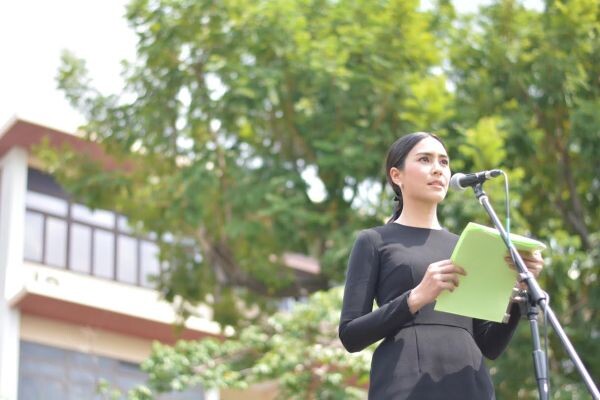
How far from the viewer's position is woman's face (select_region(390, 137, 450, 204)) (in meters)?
4.23

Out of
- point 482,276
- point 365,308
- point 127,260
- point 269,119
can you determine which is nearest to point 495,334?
point 482,276

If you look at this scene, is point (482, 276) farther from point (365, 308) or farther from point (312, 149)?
point (312, 149)

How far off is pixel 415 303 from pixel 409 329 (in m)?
0.15

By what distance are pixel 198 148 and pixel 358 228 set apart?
2.30 m

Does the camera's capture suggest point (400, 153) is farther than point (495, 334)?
Yes

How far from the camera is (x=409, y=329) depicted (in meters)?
3.99

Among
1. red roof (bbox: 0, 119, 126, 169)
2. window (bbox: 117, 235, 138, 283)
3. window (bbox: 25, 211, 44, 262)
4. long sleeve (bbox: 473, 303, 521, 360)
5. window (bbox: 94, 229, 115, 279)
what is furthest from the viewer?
window (bbox: 117, 235, 138, 283)

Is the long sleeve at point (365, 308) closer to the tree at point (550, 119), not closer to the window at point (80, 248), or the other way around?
the tree at point (550, 119)

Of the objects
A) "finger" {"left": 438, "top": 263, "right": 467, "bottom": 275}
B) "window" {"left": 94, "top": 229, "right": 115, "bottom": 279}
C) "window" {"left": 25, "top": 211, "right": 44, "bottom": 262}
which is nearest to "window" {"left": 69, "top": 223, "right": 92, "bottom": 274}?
"window" {"left": 94, "top": 229, "right": 115, "bottom": 279}

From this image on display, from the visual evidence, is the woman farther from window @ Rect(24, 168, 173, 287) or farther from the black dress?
window @ Rect(24, 168, 173, 287)

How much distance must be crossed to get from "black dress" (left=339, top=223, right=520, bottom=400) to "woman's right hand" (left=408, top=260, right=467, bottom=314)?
0.08 metres

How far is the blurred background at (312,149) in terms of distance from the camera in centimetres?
1260

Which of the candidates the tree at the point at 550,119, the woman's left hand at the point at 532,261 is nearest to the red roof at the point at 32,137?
the tree at the point at 550,119

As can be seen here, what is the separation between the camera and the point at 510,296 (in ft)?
13.2
